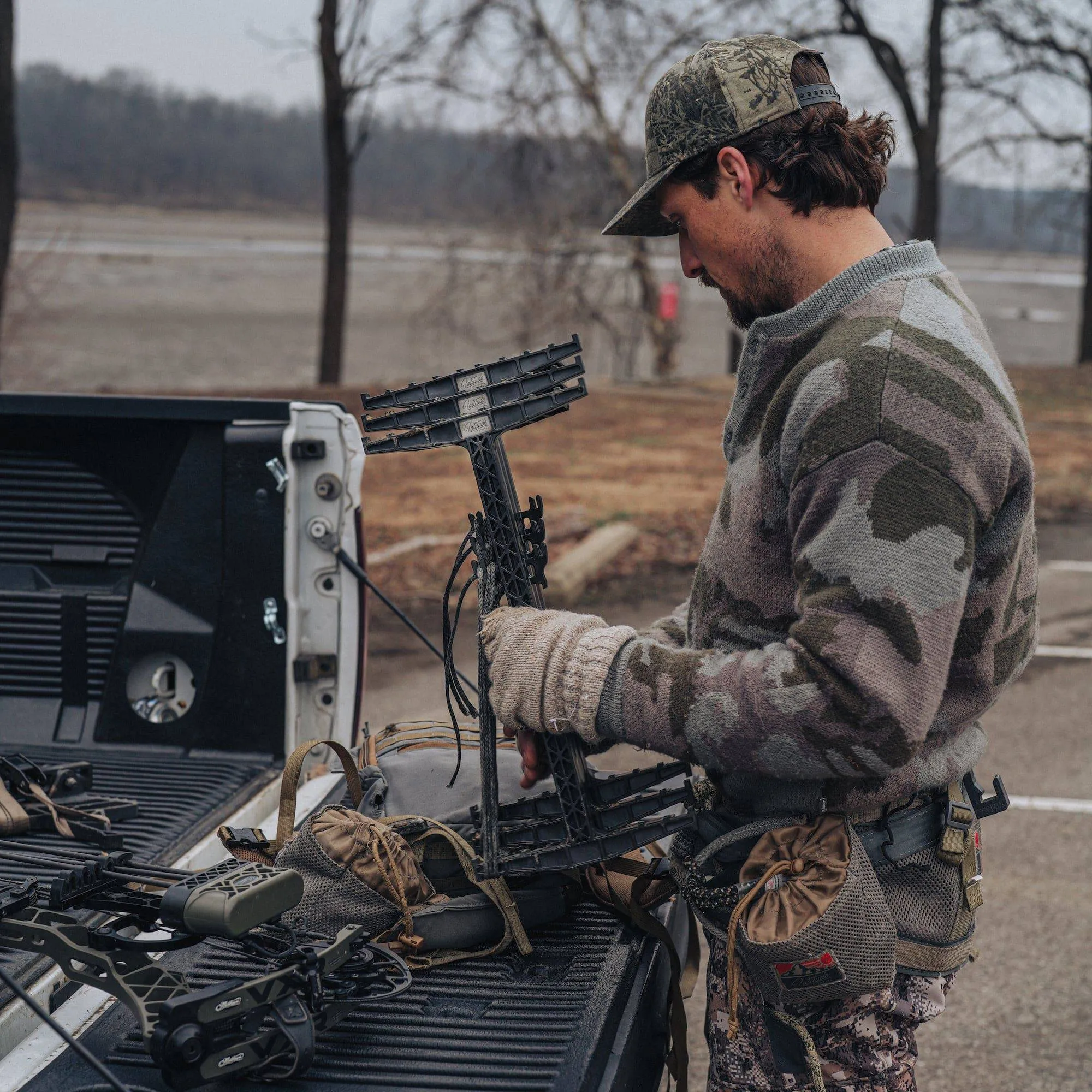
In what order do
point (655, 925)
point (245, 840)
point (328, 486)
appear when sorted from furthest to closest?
point (328, 486)
point (245, 840)
point (655, 925)

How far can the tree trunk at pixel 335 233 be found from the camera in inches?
634

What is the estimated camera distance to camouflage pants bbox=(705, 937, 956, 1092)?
82.5 inches

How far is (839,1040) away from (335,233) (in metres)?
15.4

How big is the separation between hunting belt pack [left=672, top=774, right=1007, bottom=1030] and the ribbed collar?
0.75m

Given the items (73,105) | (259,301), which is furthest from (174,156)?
(259,301)

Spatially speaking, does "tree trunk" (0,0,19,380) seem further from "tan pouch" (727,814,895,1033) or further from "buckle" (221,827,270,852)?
"tan pouch" (727,814,895,1033)

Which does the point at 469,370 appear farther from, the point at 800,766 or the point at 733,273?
the point at 800,766

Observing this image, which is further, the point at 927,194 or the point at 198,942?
the point at 927,194

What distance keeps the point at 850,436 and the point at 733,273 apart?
0.39 meters

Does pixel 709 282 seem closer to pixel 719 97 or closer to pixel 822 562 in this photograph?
pixel 719 97

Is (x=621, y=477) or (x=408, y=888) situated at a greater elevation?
(x=408, y=888)

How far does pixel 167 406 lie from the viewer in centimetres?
364

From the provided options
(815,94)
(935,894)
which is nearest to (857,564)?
(935,894)

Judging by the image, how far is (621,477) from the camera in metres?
11.6
